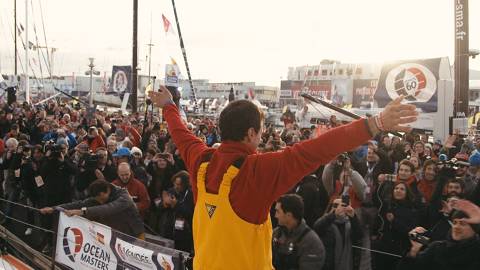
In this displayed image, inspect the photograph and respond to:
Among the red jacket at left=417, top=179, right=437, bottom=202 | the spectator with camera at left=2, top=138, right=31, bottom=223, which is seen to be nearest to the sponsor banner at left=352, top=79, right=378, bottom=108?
the spectator with camera at left=2, top=138, right=31, bottom=223

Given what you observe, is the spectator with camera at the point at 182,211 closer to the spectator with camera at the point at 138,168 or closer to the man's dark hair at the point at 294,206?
the man's dark hair at the point at 294,206

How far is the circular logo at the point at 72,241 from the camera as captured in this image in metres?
5.91

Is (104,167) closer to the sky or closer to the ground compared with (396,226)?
closer to the sky

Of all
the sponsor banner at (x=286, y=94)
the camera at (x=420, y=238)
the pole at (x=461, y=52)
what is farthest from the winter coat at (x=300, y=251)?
the sponsor banner at (x=286, y=94)

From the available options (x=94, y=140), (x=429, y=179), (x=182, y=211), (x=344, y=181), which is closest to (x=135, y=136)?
(x=94, y=140)

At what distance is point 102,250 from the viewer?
18.2 ft

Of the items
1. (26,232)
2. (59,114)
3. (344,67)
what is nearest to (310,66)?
(344,67)

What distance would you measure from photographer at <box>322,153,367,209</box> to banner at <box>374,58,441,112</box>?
27.1 ft

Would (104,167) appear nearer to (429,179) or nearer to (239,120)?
(429,179)

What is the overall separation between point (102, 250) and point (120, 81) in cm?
1956

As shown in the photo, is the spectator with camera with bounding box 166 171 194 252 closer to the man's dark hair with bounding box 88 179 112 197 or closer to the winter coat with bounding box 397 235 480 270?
the man's dark hair with bounding box 88 179 112 197

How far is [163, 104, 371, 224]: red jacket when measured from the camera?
192cm

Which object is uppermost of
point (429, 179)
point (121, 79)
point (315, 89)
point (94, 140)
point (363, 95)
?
point (315, 89)

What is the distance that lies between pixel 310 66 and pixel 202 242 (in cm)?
9145
